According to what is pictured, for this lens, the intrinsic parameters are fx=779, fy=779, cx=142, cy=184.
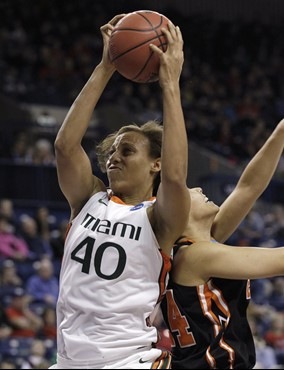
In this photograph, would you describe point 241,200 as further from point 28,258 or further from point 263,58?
point 263,58

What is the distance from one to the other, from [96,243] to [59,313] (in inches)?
14.8

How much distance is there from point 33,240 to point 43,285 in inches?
39.7

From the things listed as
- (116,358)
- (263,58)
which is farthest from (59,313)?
(263,58)

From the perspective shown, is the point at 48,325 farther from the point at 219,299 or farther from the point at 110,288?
the point at 110,288

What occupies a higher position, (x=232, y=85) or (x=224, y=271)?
(x=224, y=271)

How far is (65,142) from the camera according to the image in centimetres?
350

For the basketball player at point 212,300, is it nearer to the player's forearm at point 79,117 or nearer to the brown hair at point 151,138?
the brown hair at point 151,138

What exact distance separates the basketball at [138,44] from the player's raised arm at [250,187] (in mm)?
855

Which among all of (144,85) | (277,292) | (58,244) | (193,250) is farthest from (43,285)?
(144,85)

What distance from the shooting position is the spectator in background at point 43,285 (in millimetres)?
9133

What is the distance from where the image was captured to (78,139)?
3518mm

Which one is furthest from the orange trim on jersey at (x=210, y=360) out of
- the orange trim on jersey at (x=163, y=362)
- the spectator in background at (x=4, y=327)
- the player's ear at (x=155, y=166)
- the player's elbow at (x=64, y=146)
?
the spectator in background at (x=4, y=327)

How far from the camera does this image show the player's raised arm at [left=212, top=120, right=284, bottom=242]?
4039mm

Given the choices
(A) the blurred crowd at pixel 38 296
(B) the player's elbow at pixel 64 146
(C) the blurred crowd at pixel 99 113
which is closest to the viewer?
(B) the player's elbow at pixel 64 146
